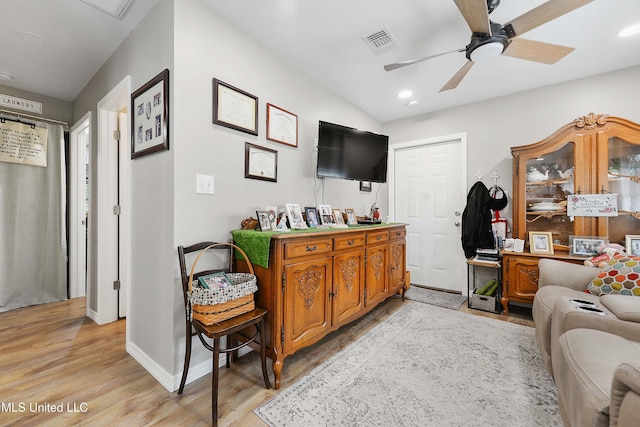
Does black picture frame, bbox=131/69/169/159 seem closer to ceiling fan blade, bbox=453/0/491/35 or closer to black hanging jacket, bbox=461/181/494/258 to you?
ceiling fan blade, bbox=453/0/491/35

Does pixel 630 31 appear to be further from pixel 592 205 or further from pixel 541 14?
pixel 592 205

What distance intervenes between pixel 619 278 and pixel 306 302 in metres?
2.04

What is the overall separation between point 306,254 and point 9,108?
3.77 meters

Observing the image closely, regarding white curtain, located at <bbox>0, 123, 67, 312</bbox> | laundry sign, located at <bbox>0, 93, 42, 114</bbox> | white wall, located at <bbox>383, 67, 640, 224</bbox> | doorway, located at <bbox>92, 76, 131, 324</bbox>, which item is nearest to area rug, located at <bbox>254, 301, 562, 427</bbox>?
white wall, located at <bbox>383, 67, 640, 224</bbox>

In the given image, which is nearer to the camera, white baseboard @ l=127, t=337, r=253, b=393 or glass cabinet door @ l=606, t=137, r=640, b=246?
white baseboard @ l=127, t=337, r=253, b=393

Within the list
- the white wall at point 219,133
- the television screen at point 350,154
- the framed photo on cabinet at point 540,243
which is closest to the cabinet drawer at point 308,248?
the white wall at point 219,133

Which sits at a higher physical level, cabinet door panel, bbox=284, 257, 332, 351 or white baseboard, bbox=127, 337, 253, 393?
cabinet door panel, bbox=284, 257, 332, 351

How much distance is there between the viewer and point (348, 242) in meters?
2.15

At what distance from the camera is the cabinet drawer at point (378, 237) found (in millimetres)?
2443

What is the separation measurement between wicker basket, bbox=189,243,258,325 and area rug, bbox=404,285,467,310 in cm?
239

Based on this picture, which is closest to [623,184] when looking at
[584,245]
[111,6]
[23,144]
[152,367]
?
[584,245]

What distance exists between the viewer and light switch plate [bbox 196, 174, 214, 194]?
5.62ft

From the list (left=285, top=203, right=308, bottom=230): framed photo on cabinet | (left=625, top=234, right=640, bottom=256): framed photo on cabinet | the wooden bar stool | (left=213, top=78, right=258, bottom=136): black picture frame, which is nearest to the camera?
the wooden bar stool

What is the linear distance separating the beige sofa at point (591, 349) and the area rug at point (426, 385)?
0.78 feet
